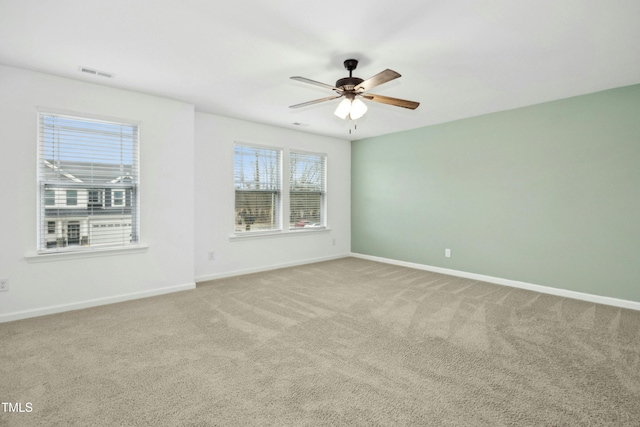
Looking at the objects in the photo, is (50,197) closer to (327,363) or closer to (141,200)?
(141,200)

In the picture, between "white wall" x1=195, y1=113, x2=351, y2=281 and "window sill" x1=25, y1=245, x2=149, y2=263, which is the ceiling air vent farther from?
"window sill" x1=25, y1=245, x2=149, y2=263

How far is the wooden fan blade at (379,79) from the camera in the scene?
2.39 metres

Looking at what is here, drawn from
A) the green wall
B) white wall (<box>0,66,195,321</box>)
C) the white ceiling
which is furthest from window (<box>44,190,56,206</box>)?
the green wall

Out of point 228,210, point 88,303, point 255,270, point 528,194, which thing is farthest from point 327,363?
point 528,194

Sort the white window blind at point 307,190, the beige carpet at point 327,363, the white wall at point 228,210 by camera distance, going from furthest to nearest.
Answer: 1. the white window blind at point 307,190
2. the white wall at point 228,210
3. the beige carpet at point 327,363

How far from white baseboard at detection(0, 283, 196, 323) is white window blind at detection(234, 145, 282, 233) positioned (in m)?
1.37

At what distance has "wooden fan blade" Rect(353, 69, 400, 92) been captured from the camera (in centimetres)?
239

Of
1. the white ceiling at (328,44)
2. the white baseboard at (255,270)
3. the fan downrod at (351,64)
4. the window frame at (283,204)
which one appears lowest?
the white baseboard at (255,270)

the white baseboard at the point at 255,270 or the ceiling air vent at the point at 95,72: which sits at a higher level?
the ceiling air vent at the point at 95,72

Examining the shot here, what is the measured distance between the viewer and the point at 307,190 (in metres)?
6.07

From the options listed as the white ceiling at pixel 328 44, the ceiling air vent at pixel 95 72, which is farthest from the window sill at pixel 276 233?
the ceiling air vent at pixel 95 72

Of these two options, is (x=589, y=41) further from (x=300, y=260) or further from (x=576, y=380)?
(x=300, y=260)

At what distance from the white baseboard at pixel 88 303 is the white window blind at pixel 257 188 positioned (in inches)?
53.8

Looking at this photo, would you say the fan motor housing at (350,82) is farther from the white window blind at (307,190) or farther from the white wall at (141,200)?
the white window blind at (307,190)
